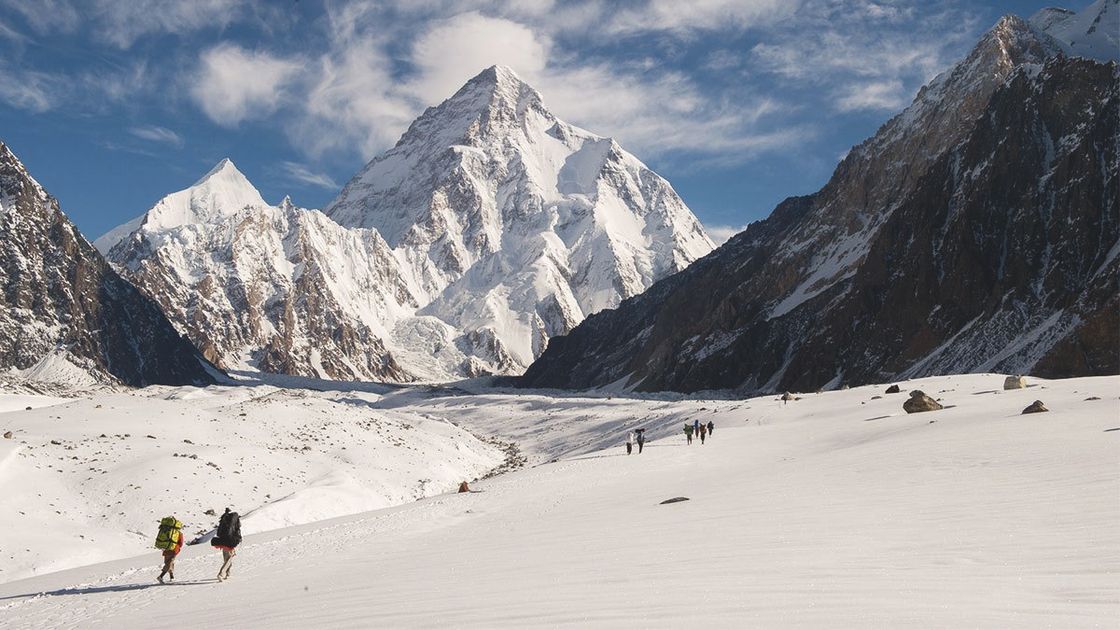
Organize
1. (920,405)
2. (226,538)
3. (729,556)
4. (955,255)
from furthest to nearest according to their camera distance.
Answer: (955,255) → (920,405) → (226,538) → (729,556)

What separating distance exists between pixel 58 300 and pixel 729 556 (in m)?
189

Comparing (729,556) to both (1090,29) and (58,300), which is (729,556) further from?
(58,300)

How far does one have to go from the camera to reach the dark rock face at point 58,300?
15650cm

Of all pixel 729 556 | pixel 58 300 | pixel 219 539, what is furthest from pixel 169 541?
pixel 58 300

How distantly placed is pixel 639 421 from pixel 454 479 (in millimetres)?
20733

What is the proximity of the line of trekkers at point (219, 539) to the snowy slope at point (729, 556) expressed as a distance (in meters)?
0.44

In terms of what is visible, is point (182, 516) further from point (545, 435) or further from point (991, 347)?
point (991, 347)

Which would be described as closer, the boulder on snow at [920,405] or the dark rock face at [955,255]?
the boulder on snow at [920,405]

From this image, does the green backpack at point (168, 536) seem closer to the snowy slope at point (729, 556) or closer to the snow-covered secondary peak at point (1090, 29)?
the snowy slope at point (729, 556)

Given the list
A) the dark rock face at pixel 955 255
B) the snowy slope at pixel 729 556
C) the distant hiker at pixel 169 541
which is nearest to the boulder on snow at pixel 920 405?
the snowy slope at pixel 729 556

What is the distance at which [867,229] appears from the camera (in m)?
125

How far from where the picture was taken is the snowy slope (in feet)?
24.3

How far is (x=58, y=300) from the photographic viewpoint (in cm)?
16462

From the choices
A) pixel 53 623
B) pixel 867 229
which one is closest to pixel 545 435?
pixel 53 623
